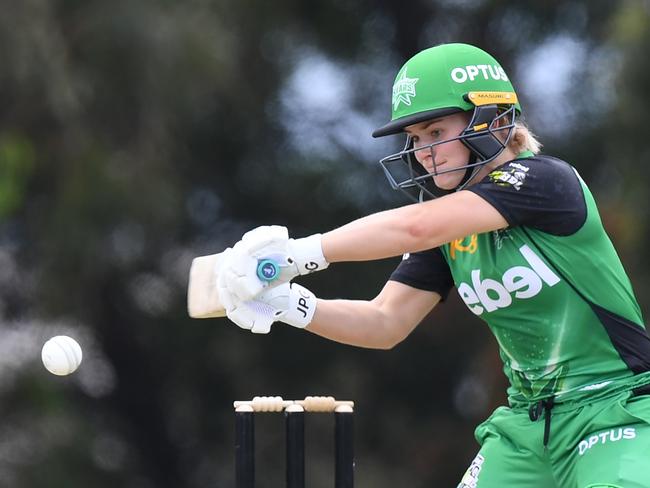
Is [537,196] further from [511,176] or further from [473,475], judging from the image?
[473,475]

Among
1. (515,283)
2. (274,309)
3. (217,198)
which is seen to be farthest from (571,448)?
(217,198)

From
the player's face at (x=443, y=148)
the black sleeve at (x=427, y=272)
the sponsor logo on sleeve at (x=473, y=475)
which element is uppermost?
the player's face at (x=443, y=148)

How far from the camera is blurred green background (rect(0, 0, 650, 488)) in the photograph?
36.1ft

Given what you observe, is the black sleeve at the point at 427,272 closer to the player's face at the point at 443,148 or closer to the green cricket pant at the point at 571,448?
the player's face at the point at 443,148

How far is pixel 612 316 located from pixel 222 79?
804cm

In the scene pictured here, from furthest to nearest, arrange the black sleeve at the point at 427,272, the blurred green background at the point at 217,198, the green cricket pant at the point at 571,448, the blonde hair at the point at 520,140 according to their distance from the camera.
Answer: the blurred green background at the point at 217,198, the black sleeve at the point at 427,272, the blonde hair at the point at 520,140, the green cricket pant at the point at 571,448

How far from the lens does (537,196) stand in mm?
3908

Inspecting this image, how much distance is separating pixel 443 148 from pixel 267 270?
66cm

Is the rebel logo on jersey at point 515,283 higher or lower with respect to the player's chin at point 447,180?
lower

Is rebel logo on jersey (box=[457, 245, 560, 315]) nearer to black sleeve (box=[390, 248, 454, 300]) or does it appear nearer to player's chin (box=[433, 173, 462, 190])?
player's chin (box=[433, 173, 462, 190])

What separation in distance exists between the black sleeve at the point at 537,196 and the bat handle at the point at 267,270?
22.4 inches

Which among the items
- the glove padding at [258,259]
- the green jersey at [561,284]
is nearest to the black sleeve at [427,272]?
the green jersey at [561,284]

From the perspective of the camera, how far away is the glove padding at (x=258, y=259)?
12.5ft

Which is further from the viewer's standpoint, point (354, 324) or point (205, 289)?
point (354, 324)
